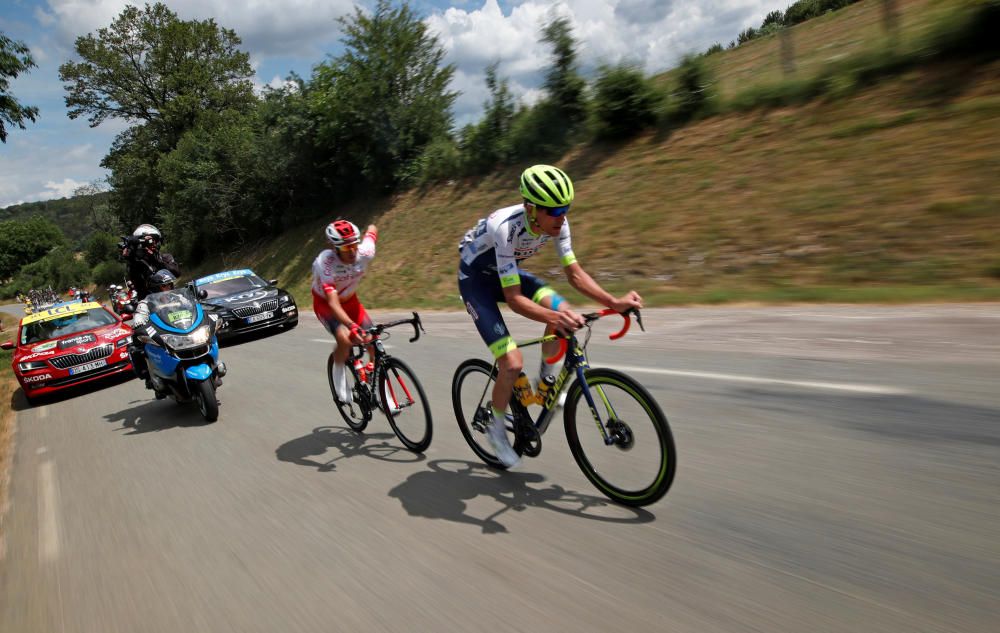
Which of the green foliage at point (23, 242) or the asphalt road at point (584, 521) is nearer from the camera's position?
the asphalt road at point (584, 521)

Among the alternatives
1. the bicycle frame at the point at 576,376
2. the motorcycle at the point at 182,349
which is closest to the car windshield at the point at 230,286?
the motorcycle at the point at 182,349

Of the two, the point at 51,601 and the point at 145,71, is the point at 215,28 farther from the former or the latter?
the point at 51,601

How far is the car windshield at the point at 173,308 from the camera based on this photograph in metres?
7.60

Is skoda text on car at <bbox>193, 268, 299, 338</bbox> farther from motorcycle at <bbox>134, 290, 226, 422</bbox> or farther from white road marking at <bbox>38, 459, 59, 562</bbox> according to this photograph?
white road marking at <bbox>38, 459, 59, 562</bbox>

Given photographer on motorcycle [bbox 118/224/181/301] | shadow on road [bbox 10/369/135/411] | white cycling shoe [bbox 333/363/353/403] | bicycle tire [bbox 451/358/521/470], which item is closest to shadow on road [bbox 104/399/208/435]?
photographer on motorcycle [bbox 118/224/181/301]

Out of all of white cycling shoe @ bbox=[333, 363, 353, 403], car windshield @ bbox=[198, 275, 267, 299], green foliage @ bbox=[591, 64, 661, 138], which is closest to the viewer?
white cycling shoe @ bbox=[333, 363, 353, 403]

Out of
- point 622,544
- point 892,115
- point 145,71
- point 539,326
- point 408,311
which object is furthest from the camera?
point 145,71

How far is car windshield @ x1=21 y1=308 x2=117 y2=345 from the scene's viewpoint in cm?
1125

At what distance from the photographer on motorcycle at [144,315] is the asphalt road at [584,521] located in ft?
5.64

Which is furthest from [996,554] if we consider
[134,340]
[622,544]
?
[134,340]

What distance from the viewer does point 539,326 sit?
9.50 m

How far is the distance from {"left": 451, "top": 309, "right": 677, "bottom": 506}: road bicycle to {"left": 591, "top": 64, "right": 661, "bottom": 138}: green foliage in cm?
1672

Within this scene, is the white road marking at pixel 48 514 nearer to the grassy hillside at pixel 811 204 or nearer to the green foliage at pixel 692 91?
the grassy hillside at pixel 811 204

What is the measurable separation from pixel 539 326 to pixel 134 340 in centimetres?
549
